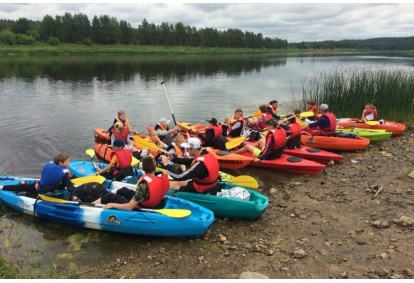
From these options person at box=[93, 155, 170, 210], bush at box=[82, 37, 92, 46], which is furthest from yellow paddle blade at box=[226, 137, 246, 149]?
bush at box=[82, 37, 92, 46]

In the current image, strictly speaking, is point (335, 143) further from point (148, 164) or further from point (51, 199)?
point (51, 199)

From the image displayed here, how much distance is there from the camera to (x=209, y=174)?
636 cm

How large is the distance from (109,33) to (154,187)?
2903 inches

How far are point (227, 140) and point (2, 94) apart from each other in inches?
691

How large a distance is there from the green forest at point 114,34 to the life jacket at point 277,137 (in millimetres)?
59968

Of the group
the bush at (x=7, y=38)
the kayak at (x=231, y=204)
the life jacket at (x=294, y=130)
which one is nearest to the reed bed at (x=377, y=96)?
the life jacket at (x=294, y=130)

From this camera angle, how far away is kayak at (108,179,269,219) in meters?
6.23

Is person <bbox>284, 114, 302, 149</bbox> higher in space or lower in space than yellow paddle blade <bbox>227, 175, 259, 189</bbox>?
higher

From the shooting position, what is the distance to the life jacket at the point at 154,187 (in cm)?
557

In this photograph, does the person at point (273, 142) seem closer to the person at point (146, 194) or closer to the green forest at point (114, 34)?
the person at point (146, 194)

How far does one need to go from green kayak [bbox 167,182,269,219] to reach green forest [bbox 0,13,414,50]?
61.1 meters

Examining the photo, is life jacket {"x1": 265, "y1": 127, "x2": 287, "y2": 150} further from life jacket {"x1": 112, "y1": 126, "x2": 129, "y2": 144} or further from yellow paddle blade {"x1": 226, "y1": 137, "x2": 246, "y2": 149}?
life jacket {"x1": 112, "y1": 126, "x2": 129, "y2": 144}

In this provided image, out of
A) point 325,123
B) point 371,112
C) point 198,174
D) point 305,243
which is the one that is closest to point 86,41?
point 371,112

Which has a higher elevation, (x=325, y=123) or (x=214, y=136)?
(x=325, y=123)
